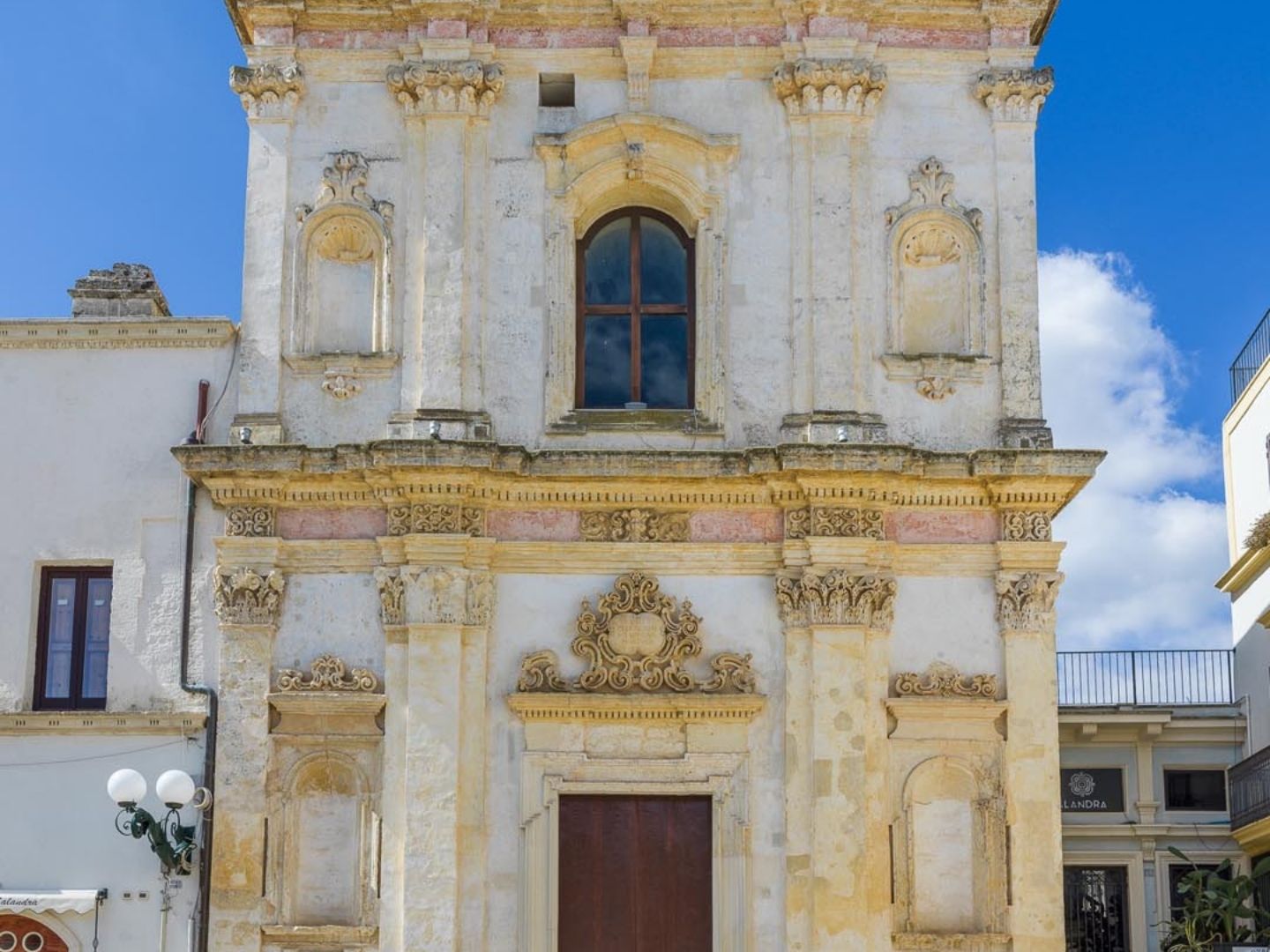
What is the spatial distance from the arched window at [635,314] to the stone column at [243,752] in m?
3.97

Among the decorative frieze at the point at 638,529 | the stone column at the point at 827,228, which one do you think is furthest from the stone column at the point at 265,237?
the stone column at the point at 827,228

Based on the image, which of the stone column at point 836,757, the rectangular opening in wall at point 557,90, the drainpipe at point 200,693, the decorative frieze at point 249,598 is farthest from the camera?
the rectangular opening in wall at point 557,90

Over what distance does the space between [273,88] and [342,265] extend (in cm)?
205

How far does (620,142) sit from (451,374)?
3095 millimetres

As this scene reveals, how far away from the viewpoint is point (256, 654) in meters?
19.9

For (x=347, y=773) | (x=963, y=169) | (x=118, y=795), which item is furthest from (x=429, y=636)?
(x=963, y=169)

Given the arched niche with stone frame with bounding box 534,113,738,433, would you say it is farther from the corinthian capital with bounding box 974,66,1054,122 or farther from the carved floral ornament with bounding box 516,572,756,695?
the corinthian capital with bounding box 974,66,1054,122

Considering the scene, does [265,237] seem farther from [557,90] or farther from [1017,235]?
[1017,235]

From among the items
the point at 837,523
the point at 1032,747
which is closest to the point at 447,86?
the point at 837,523

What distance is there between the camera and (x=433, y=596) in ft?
64.8

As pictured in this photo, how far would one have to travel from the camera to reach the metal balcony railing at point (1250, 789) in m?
29.5

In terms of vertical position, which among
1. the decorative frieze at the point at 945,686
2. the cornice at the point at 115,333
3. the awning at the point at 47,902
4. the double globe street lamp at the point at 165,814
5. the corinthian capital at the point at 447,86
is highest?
the corinthian capital at the point at 447,86

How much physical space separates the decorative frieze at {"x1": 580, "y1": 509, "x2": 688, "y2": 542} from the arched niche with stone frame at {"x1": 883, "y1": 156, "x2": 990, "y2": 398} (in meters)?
2.97

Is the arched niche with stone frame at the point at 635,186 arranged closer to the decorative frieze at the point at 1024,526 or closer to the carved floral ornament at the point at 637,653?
the carved floral ornament at the point at 637,653
